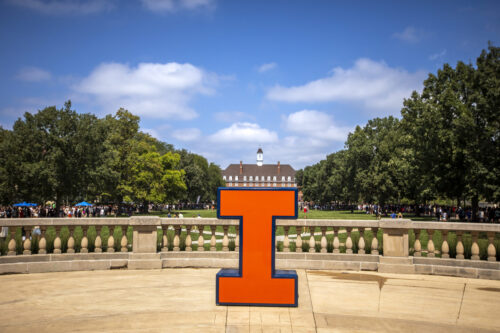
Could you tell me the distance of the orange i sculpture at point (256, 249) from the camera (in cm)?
671

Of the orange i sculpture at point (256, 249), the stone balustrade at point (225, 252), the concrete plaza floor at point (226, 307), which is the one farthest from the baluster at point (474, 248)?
the orange i sculpture at point (256, 249)

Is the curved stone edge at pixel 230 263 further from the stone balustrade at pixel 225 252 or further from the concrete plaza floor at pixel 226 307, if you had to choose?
the concrete plaza floor at pixel 226 307

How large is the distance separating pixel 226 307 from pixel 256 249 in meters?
1.13

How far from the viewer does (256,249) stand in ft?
22.6

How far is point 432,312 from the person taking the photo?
6453mm

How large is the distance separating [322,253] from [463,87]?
100 ft

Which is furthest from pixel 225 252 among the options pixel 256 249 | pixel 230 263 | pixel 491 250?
pixel 491 250

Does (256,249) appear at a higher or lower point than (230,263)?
higher

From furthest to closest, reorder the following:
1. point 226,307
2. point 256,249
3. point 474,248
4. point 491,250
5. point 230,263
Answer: point 230,263, point 474,248, point 491,250, point 256,249, point 226,307

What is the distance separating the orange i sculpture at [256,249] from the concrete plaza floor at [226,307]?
0.24 m

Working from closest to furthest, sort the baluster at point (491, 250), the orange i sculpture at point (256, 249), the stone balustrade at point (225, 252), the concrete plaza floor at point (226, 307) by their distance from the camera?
the concrete plaza floor at point (226, 307) < the orange i sculpture at point (256, 249) < the baluster at point (491, 250) < the stone balustrade at point (225, 252)

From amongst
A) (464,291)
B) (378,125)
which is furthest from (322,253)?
(378,125)

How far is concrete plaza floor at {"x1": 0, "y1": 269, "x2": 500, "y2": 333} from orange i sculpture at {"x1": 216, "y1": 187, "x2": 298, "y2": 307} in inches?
9.4

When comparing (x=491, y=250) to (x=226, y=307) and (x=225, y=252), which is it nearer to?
(x=225, y=252)
